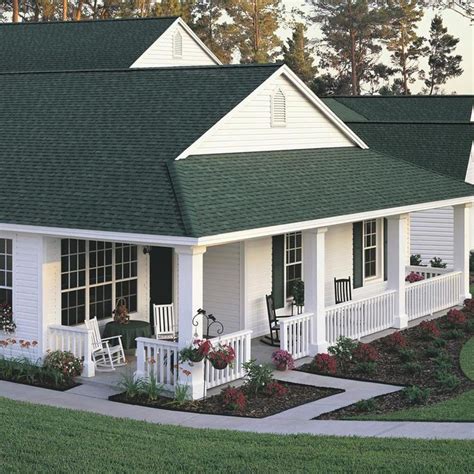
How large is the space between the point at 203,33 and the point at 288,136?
53.3m

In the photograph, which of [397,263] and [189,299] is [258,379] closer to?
[189,299]

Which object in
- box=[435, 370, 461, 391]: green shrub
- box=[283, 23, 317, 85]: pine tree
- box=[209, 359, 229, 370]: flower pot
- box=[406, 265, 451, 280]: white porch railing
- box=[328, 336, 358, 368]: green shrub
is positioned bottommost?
box=[435, 370, 461, 391]: green shrub

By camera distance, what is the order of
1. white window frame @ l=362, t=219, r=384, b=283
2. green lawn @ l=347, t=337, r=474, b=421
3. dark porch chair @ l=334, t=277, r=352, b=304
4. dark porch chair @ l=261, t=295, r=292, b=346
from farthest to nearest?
1. white window frame @ l=362, t=219, r=384, b=283
2. dark porch chair @ l=334, t=277, r=352, b=304
3. dark porch chair @ l=261, t=295, r=292, b=346
4. green lawn @ l=347, t=337, r=474, b=421

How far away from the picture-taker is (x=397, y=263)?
21562 mm

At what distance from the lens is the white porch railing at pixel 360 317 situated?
64.1ft

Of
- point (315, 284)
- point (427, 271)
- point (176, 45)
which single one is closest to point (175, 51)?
point (176, 45)

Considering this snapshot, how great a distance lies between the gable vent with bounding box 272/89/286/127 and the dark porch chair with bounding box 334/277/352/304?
4218 mm

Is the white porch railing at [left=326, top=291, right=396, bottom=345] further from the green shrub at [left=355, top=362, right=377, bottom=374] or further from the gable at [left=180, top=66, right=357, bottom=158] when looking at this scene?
the gable at [left=180, top=66, right=357, bottom=158]

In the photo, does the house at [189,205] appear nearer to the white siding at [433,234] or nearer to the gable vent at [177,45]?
the gable vent at [177,45]

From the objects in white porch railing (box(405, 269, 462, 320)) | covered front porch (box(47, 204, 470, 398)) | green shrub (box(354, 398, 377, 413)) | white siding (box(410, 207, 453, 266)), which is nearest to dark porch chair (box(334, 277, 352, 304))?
covered front porch (box(47, 204, 470, 398))

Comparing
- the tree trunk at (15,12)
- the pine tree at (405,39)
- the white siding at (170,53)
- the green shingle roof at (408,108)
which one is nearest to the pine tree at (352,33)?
the pine tree at (405,39)

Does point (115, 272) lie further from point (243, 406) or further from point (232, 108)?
point (243, 406)

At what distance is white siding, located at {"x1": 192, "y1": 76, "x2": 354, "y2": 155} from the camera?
19062mm

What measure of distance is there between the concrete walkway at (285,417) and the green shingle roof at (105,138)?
2658 mm
